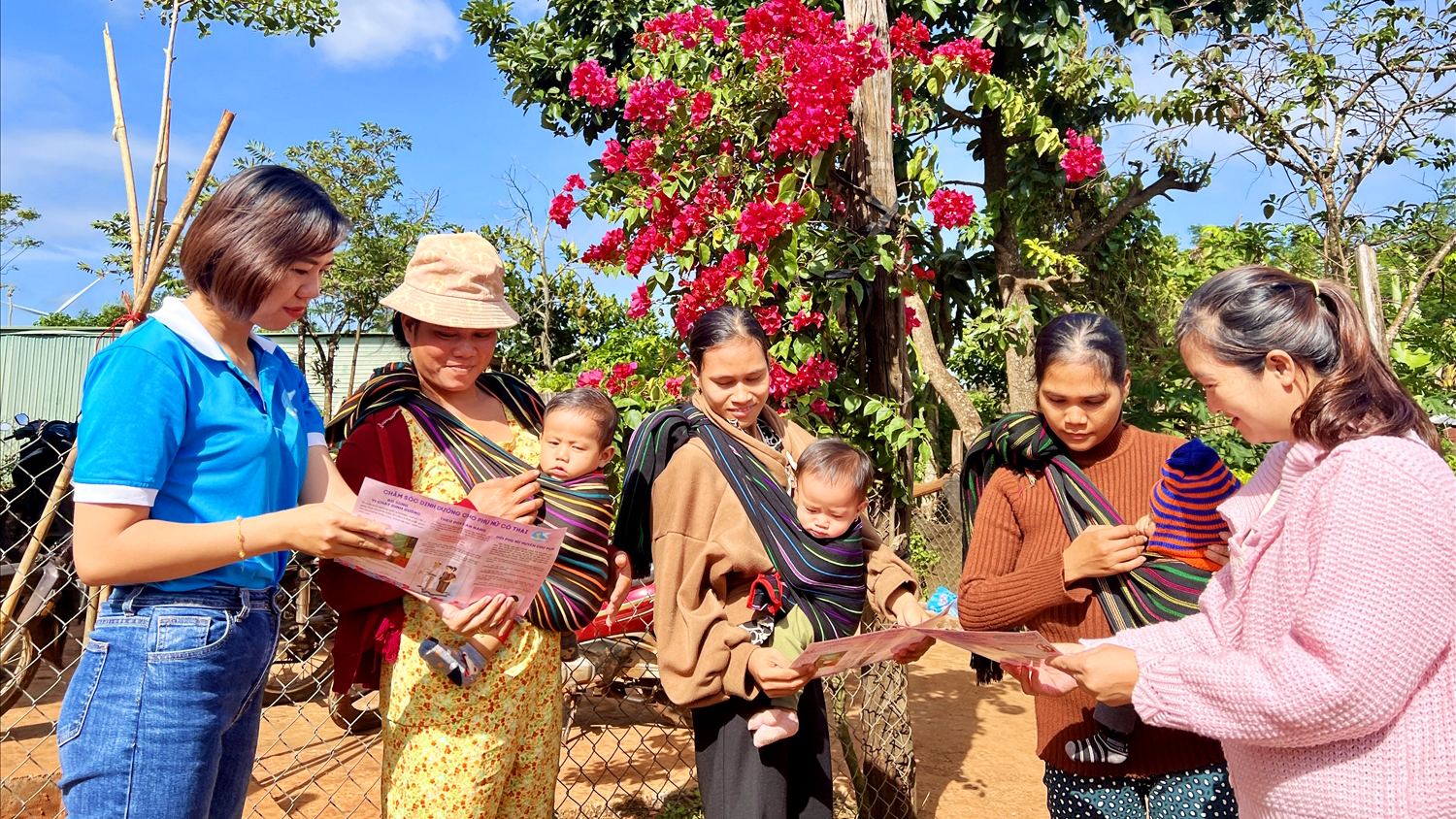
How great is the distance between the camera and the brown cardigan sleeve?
204 centimetres

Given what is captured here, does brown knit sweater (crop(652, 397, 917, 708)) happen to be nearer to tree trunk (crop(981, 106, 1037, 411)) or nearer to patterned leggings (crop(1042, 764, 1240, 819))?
patterned leggings (crop(1042, 764, 1240, 819))

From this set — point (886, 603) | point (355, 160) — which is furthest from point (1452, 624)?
point (355, 160)

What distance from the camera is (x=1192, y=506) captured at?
6.36 feet

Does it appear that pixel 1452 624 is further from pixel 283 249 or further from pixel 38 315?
pixel 38 315

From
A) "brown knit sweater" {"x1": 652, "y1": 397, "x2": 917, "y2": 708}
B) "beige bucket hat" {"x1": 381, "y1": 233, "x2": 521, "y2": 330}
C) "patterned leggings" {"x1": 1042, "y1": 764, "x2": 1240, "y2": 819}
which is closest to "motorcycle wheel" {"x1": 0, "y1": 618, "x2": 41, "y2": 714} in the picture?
"beige bucket hat" {"x1": 381, "y1": 233, "x2": 521, "y2": 330}

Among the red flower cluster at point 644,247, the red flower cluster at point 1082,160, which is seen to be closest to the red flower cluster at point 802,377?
the red flower cluster at point 644,247

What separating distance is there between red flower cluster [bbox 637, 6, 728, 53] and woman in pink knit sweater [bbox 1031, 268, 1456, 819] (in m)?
2.80

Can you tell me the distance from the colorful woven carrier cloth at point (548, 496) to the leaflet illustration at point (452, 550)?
118 mm

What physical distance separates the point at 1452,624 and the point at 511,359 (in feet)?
32.4

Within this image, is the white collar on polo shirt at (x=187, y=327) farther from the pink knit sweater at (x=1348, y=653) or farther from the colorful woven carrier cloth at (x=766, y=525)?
the pink knit sweater at (x=1348, y=653)

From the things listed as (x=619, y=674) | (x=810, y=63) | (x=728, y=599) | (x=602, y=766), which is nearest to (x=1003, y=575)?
(x=728, y=599)

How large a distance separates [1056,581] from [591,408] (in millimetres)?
1135

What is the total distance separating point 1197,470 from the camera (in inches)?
76.9

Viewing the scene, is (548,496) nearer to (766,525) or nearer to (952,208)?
(766,525)
